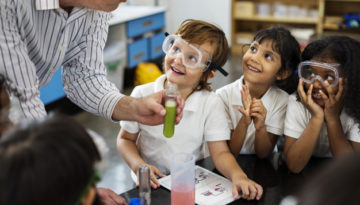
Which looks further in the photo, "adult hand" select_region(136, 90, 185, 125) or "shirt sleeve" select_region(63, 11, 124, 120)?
"shirt sleeve" select_region(63, 11, 124, 120)

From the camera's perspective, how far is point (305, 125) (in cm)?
179

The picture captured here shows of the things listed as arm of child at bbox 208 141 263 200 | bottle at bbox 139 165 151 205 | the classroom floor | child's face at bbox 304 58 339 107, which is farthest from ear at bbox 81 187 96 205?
the classroom floor

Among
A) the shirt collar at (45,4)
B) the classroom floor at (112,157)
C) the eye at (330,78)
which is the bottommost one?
the classroom floor at (112,157)

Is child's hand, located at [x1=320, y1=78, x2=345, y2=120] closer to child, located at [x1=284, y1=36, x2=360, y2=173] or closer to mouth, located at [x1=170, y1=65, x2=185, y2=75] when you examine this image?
child, located at [x1=284, y1=36, x2=360, y2=173]

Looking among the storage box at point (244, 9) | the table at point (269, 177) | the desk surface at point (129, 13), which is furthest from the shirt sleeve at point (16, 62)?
the storage box at point (244, 9)

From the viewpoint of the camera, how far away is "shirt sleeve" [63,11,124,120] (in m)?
1.68

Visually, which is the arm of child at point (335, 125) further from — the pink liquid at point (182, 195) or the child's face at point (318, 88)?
the pink liquid at point (182, 195)

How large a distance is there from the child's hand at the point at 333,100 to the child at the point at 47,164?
1.10 metres

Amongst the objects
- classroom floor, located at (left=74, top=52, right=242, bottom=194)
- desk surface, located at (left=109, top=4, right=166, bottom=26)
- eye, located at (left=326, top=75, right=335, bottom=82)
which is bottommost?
classroom floor, located at (left=74, top=52, right=242, bottom=194)

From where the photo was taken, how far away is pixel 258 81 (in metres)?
1.86

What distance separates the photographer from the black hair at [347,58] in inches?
66.7

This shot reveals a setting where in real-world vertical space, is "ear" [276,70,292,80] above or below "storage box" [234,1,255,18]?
above

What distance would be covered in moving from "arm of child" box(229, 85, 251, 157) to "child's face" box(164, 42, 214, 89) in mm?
190

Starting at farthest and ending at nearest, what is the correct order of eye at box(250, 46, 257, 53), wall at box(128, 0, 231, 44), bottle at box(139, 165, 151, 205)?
1. wall at box(128, 0, 231, 44)
2. eye at box(250, 46, 257, 53)
3. bottle at box(139, 165, 151, 205)
